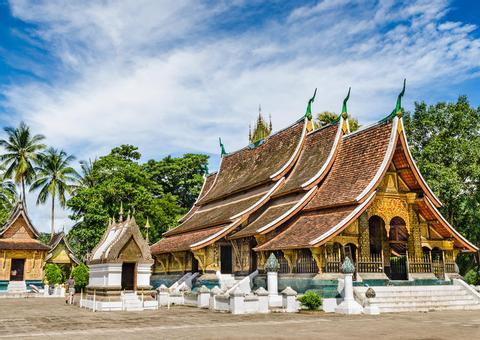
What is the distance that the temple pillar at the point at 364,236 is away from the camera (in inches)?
642

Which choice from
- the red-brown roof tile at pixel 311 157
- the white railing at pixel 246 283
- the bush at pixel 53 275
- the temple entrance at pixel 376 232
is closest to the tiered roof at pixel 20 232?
the bush at pixel 53 275

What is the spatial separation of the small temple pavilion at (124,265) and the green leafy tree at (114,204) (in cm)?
1409

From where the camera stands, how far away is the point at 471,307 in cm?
1634

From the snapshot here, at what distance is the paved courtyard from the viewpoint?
930 cm

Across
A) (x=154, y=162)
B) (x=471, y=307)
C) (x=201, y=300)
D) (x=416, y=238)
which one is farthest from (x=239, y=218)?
(x=154, y=162)

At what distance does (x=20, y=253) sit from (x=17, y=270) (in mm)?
1256

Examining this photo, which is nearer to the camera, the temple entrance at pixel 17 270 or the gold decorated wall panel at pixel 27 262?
the gold decorated wall panel at pixel 27 262

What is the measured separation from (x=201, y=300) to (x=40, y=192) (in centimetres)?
3027

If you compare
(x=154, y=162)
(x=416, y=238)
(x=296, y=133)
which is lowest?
(x=416, y=238)

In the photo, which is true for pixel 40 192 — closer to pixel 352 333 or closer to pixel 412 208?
pixel 412 208

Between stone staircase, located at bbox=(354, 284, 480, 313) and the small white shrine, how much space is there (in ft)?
23.7

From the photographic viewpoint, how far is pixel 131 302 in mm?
16312

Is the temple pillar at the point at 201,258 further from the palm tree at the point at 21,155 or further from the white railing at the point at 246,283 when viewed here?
the palm tree at the point at 21,155

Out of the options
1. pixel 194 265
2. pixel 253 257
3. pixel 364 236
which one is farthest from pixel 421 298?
pixel 194 265
